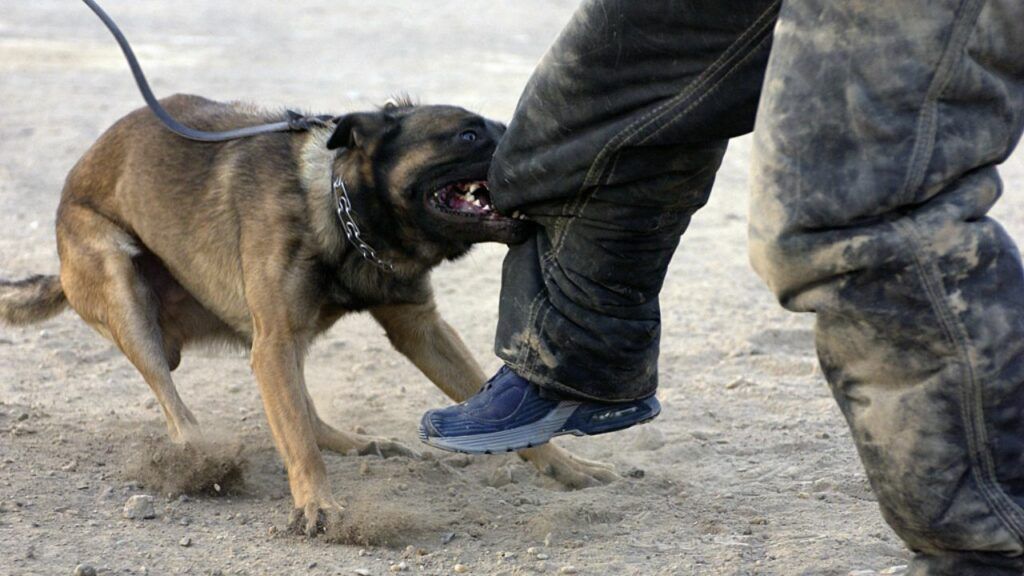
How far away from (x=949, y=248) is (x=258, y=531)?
6.86ft

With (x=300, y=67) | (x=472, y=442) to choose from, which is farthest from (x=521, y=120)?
(x=300, y=67)

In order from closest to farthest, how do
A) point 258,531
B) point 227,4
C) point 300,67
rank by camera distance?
1. point 258,531
2. point 300,67
3. point 227,4

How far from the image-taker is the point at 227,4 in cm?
1731

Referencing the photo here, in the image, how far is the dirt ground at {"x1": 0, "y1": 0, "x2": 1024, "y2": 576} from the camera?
124 inches

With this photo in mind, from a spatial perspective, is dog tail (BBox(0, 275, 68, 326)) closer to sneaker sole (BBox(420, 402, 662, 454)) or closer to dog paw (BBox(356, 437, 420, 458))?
dog paw (BBox(356, 437, 420, 458))

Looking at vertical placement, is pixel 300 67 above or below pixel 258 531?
above

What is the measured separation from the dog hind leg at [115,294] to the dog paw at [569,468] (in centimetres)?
120

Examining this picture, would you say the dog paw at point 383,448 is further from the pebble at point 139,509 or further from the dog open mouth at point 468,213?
the pebble at point 139,509

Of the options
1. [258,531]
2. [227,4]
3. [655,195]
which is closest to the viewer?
[655,195]

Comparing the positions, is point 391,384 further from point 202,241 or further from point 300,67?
point 300,67

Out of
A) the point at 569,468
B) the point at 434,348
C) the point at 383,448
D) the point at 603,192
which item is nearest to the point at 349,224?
the point at 434,348

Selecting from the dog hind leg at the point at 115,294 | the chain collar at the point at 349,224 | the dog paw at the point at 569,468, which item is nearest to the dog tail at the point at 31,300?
the dog hind leg at the point at 115,294

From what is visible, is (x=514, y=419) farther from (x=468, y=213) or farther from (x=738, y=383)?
(x=738, y=383)

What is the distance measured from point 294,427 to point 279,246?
60 centimetres
